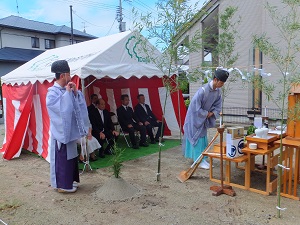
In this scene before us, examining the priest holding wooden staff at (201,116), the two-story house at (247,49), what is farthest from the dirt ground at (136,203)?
the two-story house at (247,49)

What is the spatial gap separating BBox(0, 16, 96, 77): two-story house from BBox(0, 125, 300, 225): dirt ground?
16480 millimetres

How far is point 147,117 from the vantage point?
6832mm

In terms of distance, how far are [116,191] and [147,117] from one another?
3.33 metres

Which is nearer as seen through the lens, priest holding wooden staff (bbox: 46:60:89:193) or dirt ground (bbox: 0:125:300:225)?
dirt ground (bbox: 0:125:300:225)

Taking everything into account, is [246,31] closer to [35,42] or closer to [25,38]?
[25,38]

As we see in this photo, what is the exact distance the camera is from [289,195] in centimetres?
340

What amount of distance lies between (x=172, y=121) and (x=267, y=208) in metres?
4.28

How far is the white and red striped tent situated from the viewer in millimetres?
4957

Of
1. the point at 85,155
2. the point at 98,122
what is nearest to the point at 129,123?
the point at 98,122

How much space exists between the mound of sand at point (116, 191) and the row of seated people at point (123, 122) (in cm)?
166

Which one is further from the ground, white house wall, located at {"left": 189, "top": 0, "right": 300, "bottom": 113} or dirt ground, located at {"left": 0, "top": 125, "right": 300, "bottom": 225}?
white house wall, located at {"left": 189, "top": 0, "right": 300, "bottom": 113}

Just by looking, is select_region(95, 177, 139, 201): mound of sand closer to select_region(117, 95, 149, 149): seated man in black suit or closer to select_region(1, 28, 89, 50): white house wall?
select_region(117, 95, 149, 149): seated man in black suit

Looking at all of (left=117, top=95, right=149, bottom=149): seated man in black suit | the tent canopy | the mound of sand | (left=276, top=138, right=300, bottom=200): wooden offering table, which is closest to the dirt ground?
the mound of sand

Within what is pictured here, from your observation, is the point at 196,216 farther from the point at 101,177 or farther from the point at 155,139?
the point at 155,139
